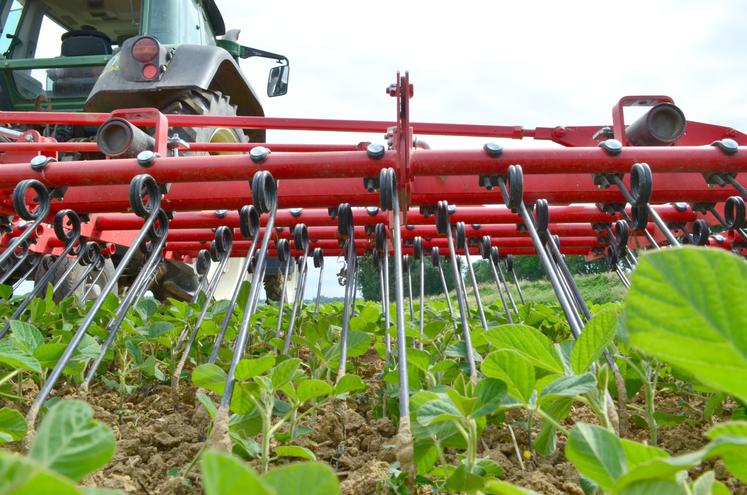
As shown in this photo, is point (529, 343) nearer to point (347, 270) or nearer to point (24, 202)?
point (347, 270)

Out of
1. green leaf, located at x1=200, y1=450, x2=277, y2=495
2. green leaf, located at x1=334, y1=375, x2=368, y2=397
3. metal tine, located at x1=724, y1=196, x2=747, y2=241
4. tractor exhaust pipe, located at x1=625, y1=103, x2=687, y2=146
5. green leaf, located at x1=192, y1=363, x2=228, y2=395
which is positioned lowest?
green leaf, located at x1=334, y1=375, x2=368, y2=397

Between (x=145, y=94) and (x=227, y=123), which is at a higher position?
(x=145, y=94)

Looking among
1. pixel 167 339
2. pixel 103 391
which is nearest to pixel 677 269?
pixel 167 339

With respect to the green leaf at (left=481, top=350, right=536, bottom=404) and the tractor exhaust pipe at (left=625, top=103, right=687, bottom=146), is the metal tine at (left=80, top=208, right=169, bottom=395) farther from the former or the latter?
the tractor exhaust pipe at (left=625, top=103, right=687, bottom=146)

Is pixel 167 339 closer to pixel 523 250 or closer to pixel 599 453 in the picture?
pixel 599 453

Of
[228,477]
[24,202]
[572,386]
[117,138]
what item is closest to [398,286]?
[572,386]

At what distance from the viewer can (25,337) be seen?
2.77ft

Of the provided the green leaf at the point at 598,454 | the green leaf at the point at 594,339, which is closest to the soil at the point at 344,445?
the green leaf at the point at 594,339

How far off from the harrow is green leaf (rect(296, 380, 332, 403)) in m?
0.11

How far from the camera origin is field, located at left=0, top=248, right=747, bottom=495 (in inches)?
11.2

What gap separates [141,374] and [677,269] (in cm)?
122

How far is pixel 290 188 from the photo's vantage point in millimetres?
1657

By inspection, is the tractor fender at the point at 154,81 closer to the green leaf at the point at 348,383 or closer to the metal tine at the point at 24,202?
the metal tine at the point at 24,202

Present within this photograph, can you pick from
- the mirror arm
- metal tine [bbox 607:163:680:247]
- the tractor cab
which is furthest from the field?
the mirror arm
